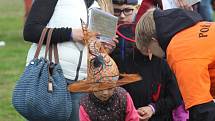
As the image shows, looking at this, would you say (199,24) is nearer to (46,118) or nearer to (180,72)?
(180,72)

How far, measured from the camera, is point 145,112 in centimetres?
475

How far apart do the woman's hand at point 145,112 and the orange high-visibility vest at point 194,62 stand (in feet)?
3.40

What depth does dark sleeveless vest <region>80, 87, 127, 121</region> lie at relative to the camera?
4.43m

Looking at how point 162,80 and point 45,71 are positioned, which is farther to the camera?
point 162,80

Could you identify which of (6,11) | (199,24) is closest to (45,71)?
(199,24)

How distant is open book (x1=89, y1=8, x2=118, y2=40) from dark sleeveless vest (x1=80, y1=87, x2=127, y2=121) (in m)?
0.36

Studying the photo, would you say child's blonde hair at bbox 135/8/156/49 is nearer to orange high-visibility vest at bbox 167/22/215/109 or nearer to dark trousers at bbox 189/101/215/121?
orange high-visibility vest at bbox 167/22/215/109

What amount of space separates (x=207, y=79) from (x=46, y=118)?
1313 mm

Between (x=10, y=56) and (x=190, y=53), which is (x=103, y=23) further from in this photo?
(x=10, y=56)

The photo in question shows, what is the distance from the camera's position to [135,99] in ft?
15.9

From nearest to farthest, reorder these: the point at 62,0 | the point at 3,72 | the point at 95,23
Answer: the point at 95,23 < the point at 62,0 < the point at 3,72

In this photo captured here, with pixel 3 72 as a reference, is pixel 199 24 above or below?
above

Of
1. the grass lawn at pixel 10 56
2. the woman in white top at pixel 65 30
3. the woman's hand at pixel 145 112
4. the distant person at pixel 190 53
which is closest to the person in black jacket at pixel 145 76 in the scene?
the woman's hand at pixel 145 112

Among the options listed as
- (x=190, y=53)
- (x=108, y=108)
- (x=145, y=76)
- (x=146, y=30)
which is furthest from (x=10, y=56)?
(x=190, y=53)
